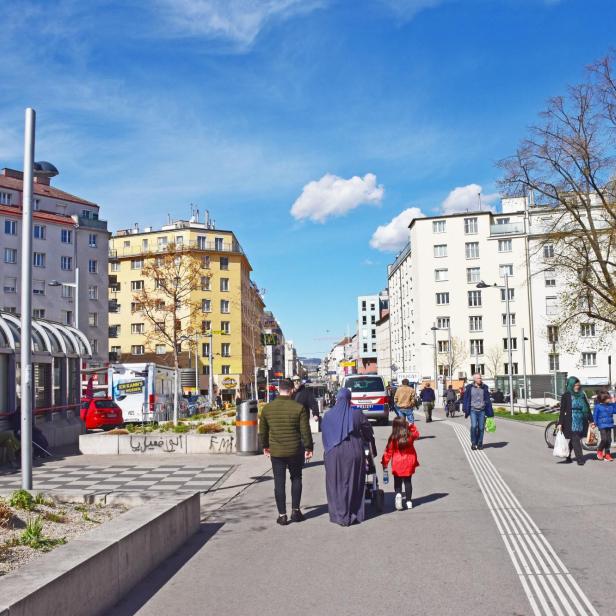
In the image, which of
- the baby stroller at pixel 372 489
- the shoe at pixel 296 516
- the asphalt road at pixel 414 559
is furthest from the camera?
the baby stroller at pixel 372 489

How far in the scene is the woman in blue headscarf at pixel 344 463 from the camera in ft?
27.9

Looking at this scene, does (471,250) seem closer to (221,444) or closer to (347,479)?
(221,444)

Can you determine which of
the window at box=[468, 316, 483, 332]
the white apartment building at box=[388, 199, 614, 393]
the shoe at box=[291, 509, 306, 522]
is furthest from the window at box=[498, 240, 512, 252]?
the shoe at box=[291, 509, 306, 522]

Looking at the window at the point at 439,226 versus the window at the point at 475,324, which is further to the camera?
the window at the point at 439,226

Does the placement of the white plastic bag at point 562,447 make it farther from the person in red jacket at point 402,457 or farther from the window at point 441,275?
the window at point 441,275

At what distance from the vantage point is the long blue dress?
848 cm

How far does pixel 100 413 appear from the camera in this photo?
3067 cm

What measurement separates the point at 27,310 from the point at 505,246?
75138 millimetres

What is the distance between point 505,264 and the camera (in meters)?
79.6

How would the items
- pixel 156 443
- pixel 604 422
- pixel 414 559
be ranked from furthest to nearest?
1. pixel 156 443
2. pixel 604 422
3. pixel 414 559

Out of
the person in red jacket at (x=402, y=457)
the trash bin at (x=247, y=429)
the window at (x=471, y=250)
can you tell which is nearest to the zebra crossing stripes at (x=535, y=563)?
the person in red jacket at (x=402, y=457)

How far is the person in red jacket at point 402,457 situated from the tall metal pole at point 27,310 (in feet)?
15.7

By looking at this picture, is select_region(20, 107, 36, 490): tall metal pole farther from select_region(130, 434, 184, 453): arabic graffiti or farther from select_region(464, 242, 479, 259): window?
select_region(464, 242, 479, 259): window

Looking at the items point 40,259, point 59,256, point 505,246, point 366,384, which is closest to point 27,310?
point 366,384
